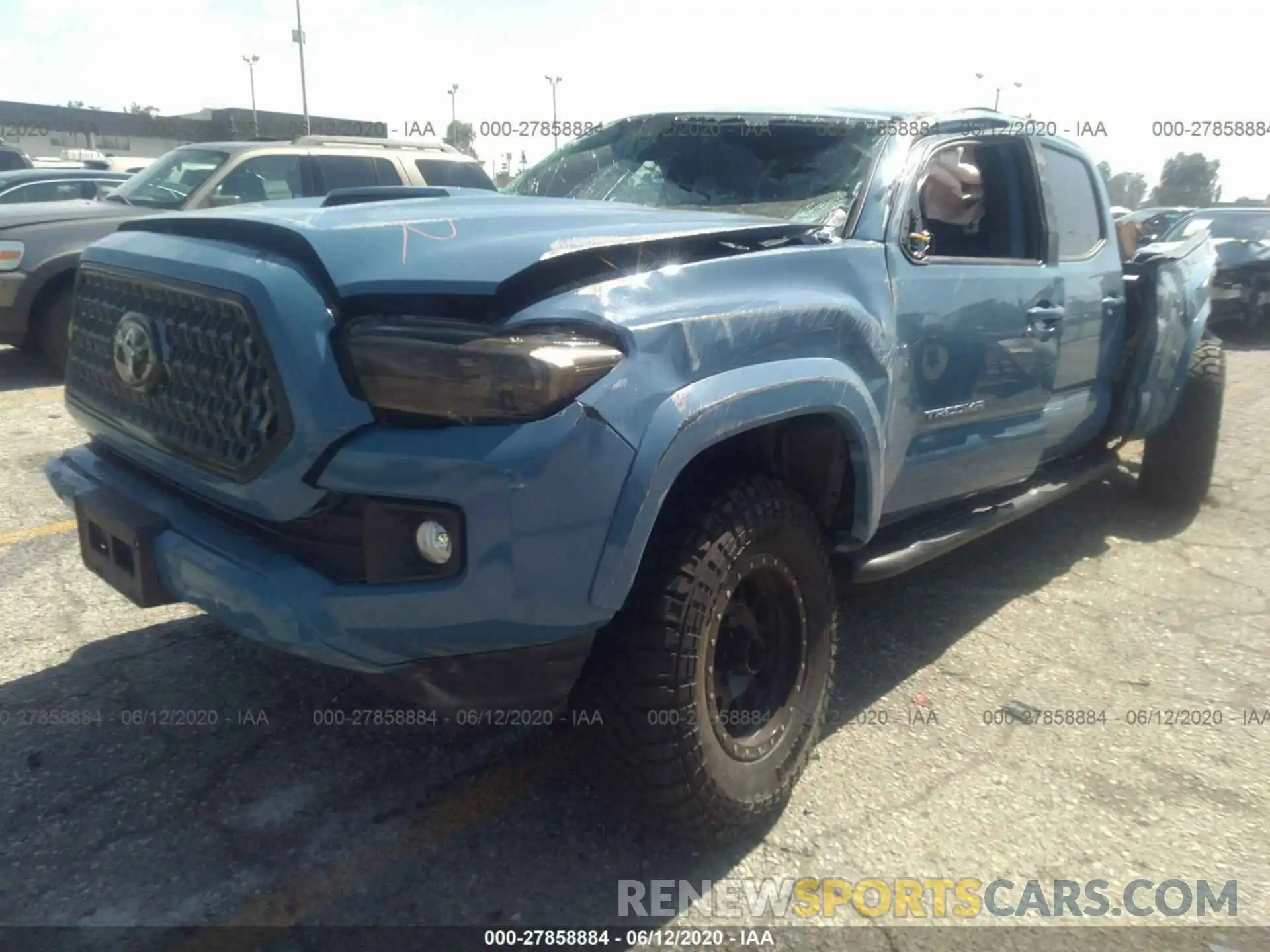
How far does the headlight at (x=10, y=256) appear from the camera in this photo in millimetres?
6613

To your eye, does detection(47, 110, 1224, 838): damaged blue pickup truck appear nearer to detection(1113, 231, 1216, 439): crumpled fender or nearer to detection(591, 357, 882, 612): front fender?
detection(591, 357, 882, 612): front fender

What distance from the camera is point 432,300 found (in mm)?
2006

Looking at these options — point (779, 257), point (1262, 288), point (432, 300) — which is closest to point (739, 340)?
point (779, 257)

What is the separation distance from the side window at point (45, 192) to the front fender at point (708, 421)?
419 inches

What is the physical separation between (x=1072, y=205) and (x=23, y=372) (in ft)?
23.4

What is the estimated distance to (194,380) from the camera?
7.14 feet

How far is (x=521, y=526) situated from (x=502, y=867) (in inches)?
38.7

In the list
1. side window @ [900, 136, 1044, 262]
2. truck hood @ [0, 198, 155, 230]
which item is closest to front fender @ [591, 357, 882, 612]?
side window @ [900, 136, 1044, 262]

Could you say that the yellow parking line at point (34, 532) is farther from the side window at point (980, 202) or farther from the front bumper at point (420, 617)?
the side window at point (980, 202)

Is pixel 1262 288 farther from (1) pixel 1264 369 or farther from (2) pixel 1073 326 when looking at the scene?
(2) pixel 1073 326

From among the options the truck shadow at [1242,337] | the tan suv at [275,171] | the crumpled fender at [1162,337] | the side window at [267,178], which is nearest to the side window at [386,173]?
the tan suv at [275,171]

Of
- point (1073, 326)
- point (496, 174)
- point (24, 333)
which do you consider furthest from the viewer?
point (496, 174)

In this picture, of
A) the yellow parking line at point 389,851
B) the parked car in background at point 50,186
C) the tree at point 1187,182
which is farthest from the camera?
the tree at point 1187,182

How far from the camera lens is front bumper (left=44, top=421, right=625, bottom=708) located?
1899 mm
